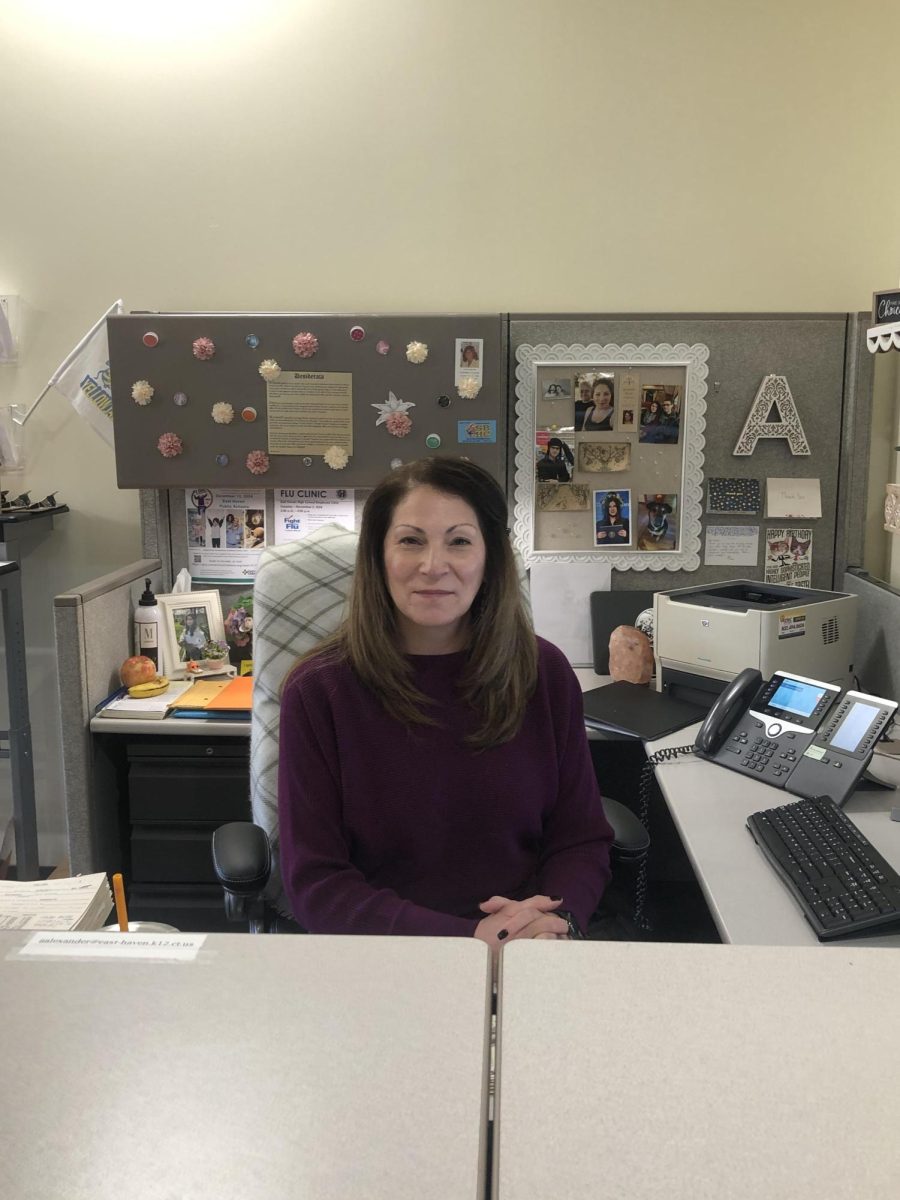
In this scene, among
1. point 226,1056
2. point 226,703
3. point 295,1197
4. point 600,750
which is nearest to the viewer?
point 295,1197

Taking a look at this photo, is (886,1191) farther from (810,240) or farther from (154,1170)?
(810,240)

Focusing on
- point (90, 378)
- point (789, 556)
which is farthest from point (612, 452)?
point (90, 378)

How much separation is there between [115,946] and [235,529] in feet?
5.29

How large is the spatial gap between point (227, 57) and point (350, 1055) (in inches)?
91.4

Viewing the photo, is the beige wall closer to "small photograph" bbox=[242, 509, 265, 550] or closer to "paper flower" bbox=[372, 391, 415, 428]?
"paper flower" bbox=[372, 391, 415, 428]

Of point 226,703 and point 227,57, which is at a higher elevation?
point 227,57

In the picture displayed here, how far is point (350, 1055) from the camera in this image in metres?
0.67

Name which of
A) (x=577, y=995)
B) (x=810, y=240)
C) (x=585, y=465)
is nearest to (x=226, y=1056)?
(x=577, y=995)

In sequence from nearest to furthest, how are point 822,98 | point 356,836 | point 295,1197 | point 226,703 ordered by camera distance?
point 295,1197, point 356,836, point 226,703, point 822,98

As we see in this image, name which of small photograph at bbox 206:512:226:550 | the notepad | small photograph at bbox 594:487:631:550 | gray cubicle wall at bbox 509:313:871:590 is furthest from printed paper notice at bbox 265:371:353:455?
the notepad

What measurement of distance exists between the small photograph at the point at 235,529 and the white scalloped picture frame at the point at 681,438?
2.21 feet

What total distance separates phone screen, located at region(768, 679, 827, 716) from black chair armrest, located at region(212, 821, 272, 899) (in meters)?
0.90

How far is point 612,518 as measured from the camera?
2270 mm

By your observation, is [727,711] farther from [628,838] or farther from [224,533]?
[224,533]
